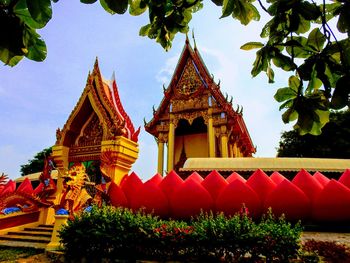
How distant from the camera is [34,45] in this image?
106cm

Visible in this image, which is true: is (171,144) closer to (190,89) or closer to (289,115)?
(190,89)

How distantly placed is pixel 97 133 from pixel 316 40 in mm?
7264

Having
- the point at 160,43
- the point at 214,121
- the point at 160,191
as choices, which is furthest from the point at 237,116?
the point at 160,43

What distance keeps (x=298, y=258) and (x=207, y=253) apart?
1.23 metres

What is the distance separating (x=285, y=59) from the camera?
1305 millimetres

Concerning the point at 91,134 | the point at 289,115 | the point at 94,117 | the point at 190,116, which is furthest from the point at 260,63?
the point at 190,116

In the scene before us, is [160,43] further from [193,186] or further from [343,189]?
[343,189]

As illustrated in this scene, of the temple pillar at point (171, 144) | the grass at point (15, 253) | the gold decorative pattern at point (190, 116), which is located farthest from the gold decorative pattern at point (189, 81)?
the grass at point (15, 253)

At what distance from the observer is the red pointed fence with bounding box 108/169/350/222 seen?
571 centimetres

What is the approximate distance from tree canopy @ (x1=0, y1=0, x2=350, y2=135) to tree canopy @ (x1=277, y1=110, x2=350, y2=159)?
19095 millimetres

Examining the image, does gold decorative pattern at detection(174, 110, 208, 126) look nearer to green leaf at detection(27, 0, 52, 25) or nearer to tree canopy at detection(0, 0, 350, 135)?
tree canopy at detection(0, 0, 350, 135)

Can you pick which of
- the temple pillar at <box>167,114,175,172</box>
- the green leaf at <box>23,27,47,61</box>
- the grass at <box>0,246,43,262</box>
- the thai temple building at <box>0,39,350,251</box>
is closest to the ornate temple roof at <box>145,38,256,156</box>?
the temple pillar at <box>167,114,175,172</box>

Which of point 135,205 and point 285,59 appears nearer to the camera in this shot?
point 285,59

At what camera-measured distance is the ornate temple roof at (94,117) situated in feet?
25.3
